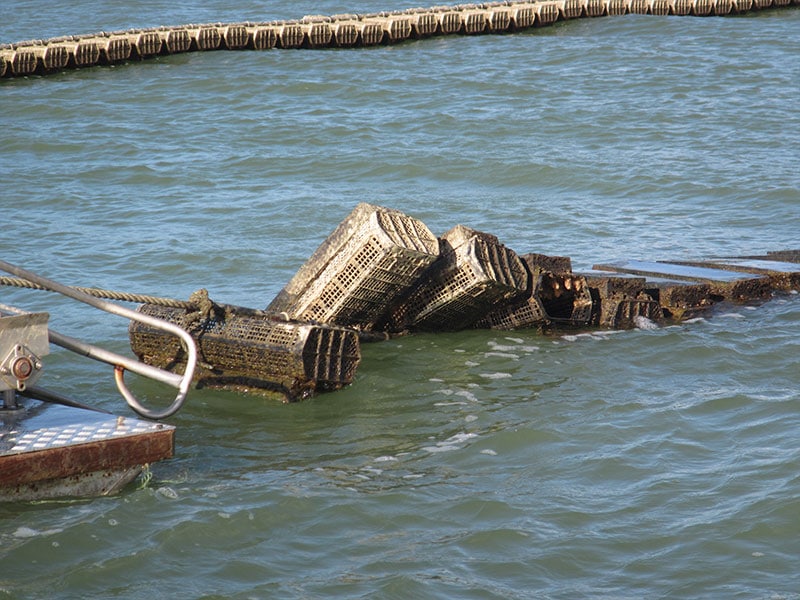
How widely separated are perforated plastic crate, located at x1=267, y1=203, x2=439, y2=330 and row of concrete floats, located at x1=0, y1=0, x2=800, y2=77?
17890mm

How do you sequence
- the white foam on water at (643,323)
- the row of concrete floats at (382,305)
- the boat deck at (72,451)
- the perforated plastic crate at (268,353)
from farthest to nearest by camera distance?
the white foam on water at (643,323) < the row of concrete floats at (382,305) < the perforated plastic crate at (268,353) < the boat deck at (72,451)

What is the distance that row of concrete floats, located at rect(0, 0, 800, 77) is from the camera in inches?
968

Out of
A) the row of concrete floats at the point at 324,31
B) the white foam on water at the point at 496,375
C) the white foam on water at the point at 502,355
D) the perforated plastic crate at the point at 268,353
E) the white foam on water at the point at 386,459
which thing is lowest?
the white foam on water at the point at 496,375

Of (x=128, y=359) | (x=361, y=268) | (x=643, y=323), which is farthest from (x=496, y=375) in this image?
(x=128, y=359)

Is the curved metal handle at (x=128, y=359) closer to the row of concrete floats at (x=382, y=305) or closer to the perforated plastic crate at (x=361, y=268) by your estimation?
the row of concrete floats at (x=382, y=305)

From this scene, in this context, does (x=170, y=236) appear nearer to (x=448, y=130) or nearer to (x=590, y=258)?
(x=590, y=258)

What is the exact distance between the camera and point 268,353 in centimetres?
756

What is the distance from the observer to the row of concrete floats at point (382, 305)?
765cm

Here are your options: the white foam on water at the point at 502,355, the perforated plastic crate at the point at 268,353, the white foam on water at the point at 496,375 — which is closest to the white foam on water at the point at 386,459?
the perforated plastic crate at the point at 268,353

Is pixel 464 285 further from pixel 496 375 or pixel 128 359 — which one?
pixel 128 359

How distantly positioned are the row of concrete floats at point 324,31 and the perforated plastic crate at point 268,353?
1801cm

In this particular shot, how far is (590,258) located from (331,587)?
7225 mm

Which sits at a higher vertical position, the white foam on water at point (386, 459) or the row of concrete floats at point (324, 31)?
the row of concrete floats at point (324, 31)

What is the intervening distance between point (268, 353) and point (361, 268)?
2.88 feet
